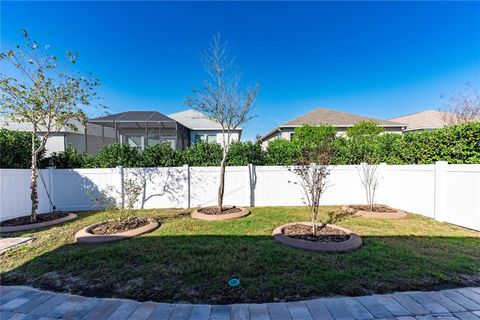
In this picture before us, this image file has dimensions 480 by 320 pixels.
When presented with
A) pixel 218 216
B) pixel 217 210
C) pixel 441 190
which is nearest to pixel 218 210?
pixel 217 210

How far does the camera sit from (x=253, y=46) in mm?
8711

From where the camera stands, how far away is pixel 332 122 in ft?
53.8

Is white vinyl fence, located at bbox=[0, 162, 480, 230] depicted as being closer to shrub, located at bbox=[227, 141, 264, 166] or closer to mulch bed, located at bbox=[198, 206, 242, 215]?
shrub, located at bbox=[227, 141, 264, 166]

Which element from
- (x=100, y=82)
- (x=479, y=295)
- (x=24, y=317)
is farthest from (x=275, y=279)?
(x=100, y=82)

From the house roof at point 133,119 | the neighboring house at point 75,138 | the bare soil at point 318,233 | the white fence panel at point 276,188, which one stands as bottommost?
the bare soil at point 318,233

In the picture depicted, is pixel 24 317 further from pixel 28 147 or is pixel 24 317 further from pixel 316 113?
pixel 316 113

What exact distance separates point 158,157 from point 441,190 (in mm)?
8278

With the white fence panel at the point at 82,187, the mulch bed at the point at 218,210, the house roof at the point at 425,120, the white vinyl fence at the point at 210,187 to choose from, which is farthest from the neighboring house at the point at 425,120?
the white fence panel at the point at 82,187

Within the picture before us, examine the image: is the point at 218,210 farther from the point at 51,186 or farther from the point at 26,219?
the point at 51,186

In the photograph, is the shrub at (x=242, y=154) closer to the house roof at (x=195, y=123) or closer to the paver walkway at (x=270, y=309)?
the paver walkway at (x=270, y=309)

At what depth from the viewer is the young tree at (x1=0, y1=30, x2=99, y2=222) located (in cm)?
525

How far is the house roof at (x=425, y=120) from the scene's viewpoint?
18.8m

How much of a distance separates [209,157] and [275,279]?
17.4 ft

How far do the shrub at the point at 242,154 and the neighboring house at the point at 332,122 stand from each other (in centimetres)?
733
